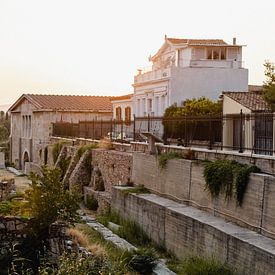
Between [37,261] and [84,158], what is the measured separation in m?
14.7

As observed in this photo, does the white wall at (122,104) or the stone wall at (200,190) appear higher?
the white wall at (122,104)

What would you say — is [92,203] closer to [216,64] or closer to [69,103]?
[216,64]

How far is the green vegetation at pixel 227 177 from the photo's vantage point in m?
14.4

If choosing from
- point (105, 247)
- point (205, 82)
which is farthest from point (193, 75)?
point (105, 247)

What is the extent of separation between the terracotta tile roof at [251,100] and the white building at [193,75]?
10433mm

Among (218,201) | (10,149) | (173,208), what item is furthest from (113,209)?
(10,149)

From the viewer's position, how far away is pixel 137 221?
63.3ft

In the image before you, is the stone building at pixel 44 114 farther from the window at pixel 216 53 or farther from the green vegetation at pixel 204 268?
the green vegetation at pixel 204 268

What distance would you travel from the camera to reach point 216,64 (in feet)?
123

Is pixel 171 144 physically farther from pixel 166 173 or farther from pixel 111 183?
pixel 111 183

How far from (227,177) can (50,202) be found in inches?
217

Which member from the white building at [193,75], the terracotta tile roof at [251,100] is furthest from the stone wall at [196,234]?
the white building at [193,75]

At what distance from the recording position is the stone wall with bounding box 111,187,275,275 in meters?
12.3

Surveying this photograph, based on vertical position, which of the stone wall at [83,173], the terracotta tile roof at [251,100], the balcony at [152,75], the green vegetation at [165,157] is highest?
the balcony at [152,75]
